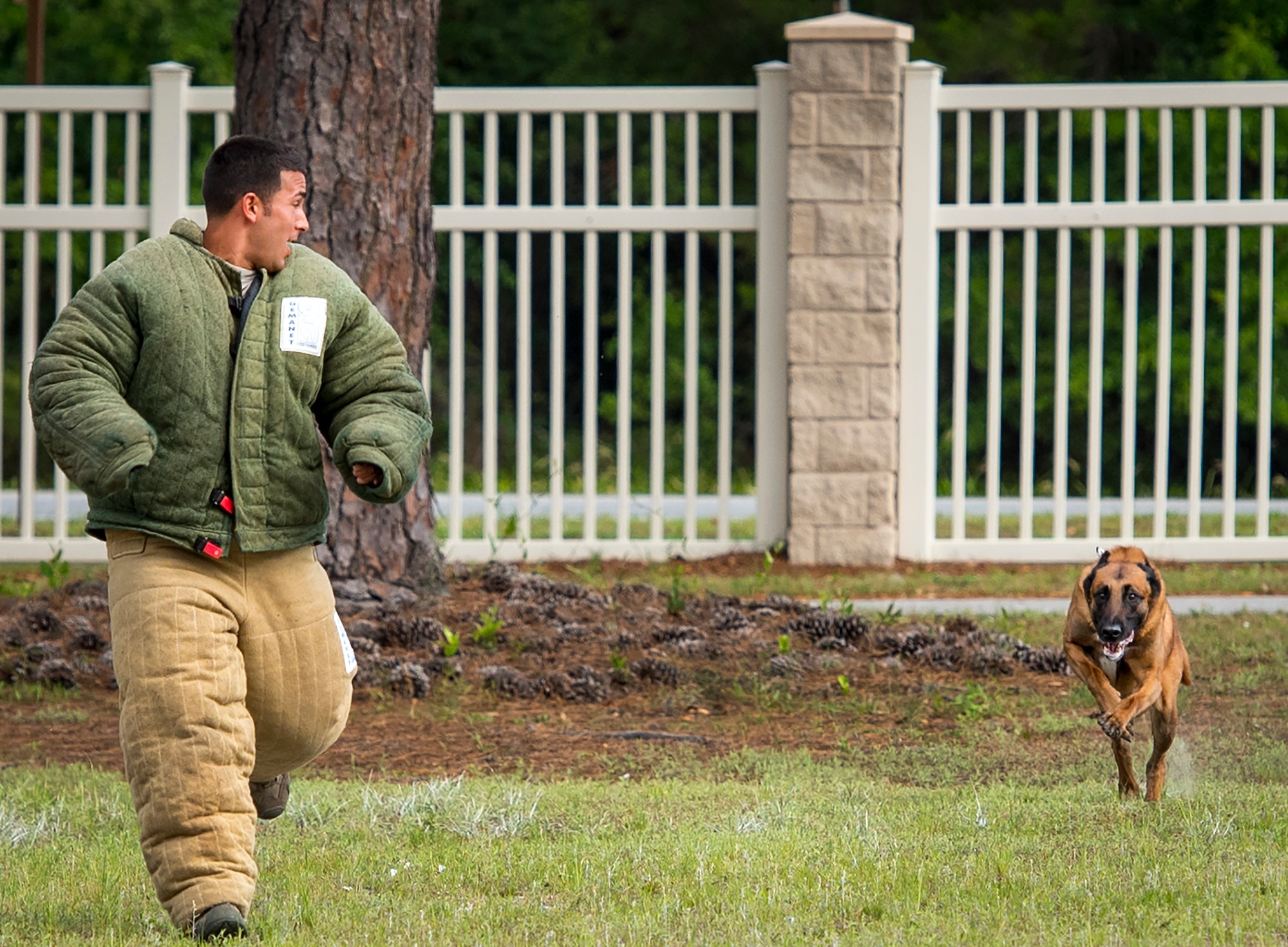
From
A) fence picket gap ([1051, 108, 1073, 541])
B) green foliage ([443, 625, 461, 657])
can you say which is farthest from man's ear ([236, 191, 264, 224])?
fence picket gap ([1051, 108, 1073, 541])

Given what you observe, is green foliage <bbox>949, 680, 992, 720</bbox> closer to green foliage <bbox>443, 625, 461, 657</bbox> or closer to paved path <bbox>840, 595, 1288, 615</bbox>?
paved path <bbox>840, 595, 1288, 615</bbox>

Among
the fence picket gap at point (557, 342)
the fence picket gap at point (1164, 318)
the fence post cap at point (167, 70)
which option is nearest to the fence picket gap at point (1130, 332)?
the fence picket gap at point (1164, 318)

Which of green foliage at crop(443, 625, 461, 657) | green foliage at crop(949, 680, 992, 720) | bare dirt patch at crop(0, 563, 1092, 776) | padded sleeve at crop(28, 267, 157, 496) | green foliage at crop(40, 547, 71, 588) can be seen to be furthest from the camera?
green foliage at crop(40, 547, 71, 588)

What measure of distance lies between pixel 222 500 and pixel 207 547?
0.33 feet

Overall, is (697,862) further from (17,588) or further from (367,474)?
(17,588)

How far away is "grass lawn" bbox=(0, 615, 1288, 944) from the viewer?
3.16 metres

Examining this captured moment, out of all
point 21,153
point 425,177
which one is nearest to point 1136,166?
point 425,177

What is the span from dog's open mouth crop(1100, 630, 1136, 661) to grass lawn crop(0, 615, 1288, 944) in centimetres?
37

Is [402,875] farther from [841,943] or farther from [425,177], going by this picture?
[425,177]

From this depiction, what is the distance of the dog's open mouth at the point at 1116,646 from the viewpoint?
161 inches

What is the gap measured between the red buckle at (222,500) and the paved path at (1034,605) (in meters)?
4.09

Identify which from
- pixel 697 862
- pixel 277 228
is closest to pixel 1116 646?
pixel 697 862

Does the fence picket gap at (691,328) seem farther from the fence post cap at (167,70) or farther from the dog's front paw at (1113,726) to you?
the dog's front paw at (1113,726)

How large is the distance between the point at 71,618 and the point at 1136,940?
173 inches
